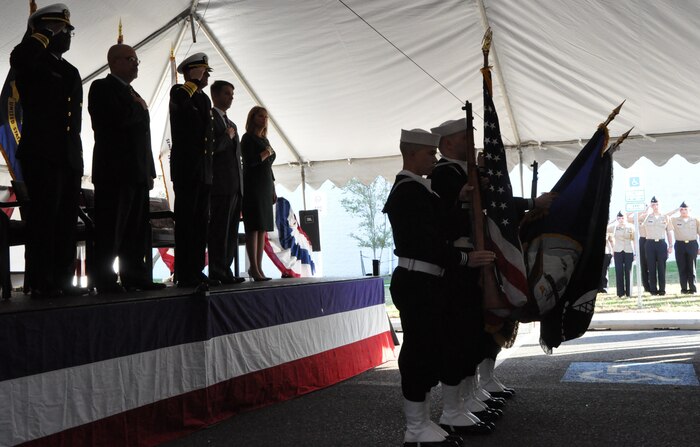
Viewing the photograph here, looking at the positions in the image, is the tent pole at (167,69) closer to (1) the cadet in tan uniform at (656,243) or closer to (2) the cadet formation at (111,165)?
(2) the cadet formation at (111,165)

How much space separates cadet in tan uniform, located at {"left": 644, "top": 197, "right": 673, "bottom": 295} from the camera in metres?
13.6

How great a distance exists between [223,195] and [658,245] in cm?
1134

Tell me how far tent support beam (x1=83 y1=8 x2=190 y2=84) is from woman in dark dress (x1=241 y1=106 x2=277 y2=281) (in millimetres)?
1957

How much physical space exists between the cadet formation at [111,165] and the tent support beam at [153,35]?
2200 millimetres

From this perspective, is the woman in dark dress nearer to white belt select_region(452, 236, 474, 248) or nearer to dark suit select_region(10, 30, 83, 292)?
dark suit select_region(10, 30, 83, 292)

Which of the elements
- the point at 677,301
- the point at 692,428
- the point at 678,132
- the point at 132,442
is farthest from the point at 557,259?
the point at 677,301

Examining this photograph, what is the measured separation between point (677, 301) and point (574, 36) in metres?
9.18

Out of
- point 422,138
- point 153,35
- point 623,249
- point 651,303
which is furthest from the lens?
point 623,249

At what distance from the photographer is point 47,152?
350 centimetres

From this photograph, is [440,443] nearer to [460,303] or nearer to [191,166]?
[460,303]

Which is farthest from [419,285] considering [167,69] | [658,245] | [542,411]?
[658,245]

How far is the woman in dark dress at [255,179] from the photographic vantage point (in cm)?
539

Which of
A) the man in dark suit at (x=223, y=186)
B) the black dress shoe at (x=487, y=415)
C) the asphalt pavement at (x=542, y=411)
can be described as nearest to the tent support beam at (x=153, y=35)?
the man in dark suit at (x=223, y=186)

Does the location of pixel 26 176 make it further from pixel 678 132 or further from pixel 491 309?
pixel 678 132
